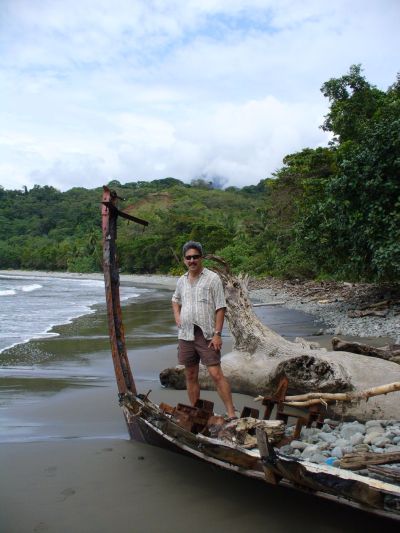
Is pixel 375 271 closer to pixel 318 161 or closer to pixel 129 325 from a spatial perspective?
pixel 129 325

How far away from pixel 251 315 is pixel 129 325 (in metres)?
8.54

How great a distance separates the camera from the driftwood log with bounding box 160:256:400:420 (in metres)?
5.04

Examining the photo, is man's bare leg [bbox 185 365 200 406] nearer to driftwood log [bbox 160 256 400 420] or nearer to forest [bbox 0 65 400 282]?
driftwood log [bbox 160 256 400 420]

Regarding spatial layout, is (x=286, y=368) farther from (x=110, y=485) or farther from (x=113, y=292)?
(x=110, y=485)

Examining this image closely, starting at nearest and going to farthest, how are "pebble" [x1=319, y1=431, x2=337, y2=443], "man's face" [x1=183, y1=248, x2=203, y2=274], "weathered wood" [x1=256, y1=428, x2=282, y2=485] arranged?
"weathered wood" [x1=256, y1=428, x2=282, y2=485]
"pebble" [x1=319, y1=431, x2=337, y2=443]
"man's face" [x1=183, y1=248, x2=203, y2=274]

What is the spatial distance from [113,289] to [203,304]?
898mm

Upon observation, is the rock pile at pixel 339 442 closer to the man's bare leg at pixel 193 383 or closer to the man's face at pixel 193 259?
the man's bare leg at pixel 193 383

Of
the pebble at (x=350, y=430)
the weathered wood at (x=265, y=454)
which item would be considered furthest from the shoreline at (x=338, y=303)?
the weathered wood at (x=265, y=454)

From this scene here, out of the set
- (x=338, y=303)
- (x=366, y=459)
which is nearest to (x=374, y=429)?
(x=366, y=459)

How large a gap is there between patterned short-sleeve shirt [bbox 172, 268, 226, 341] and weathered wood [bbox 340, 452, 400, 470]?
72.6 inches

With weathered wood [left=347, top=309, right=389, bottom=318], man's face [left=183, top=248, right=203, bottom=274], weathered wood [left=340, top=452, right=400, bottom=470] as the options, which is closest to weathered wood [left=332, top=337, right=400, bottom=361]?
man's face [left=183, top=248, right=203, bottom=274]

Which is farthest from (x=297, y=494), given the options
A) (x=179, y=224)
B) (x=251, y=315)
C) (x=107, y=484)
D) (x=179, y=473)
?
(x=179, y=224)

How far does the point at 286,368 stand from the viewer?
18.1 feet

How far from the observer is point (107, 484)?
12.9 feet
